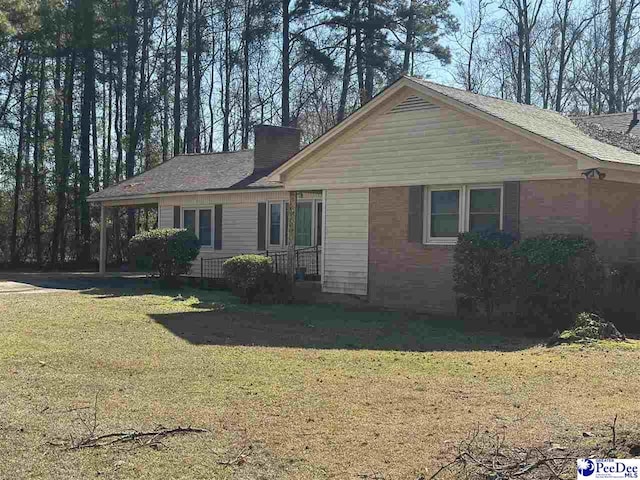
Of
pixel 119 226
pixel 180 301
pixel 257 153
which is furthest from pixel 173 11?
pixel 180 301

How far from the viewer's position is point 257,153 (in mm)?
23859

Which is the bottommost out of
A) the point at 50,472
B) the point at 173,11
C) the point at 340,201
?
the point at 50,472

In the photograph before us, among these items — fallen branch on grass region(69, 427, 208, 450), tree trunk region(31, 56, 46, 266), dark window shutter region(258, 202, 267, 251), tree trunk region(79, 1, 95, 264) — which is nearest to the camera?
fallen branch on grass region(69, 427, 208, 450)

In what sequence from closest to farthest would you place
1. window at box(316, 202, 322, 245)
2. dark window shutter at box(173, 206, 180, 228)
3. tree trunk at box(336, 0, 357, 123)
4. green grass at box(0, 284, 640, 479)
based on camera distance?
green grass at box(0, 284, 640, 479)
window at box(316, 202, 322, 245)
dark window shutter at box(173, 206, 180, 228)
tree trunk at box(336, 0, 357, 123)

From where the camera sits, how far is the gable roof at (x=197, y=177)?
2261cm

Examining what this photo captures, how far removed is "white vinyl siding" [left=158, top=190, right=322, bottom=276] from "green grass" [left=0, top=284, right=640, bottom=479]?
28.2 ft

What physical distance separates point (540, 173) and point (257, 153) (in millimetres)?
12115

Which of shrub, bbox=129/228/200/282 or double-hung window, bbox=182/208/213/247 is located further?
double-hung window, bbox=182/208/213/247

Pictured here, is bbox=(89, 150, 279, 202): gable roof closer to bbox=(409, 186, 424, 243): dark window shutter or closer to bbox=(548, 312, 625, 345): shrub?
bbox=(409, 186, 424, 243): dark window shutter

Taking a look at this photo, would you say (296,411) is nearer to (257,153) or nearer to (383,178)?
(383,178)

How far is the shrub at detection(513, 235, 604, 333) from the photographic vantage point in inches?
466

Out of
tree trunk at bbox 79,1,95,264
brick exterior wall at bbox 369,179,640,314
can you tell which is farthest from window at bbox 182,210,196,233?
tree trunk at bbox 79,1,95,264

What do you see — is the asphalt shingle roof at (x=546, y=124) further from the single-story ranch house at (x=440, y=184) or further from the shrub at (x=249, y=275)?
the shrub at (x=249, y=275)

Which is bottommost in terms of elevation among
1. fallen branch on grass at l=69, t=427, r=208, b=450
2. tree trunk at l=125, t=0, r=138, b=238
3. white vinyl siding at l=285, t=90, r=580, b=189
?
fallen branch on grass at l=69, t=427, r=208, b=450
